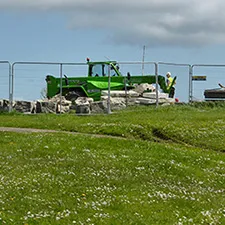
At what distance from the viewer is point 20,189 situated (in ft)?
37.9

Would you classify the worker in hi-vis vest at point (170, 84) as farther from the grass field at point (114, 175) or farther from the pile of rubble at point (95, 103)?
the grass field at point (114, 175)

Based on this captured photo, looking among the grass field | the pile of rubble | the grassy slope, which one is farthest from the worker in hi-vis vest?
the grass field

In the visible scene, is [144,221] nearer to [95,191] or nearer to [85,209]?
[85,209]

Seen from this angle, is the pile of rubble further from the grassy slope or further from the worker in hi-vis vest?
the grassy slope

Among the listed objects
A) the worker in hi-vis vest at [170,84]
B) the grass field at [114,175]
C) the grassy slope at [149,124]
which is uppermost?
the worker in hi-vis vest at [170,84]

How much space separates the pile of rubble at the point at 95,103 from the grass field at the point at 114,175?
217 inches

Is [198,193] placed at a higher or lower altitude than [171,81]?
lower

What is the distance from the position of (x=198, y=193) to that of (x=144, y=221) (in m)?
2.89

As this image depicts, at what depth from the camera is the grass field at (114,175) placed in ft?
34.7

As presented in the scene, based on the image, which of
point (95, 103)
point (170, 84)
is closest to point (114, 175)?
point (95, 103)

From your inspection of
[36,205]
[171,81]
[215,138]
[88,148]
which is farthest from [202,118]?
[36,205]

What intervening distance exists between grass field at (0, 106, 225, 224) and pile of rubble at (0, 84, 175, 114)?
552 cm

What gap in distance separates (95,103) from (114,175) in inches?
Answer: 588

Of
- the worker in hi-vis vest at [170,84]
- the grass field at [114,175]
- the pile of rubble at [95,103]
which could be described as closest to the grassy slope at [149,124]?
the grass field at [114,175]
